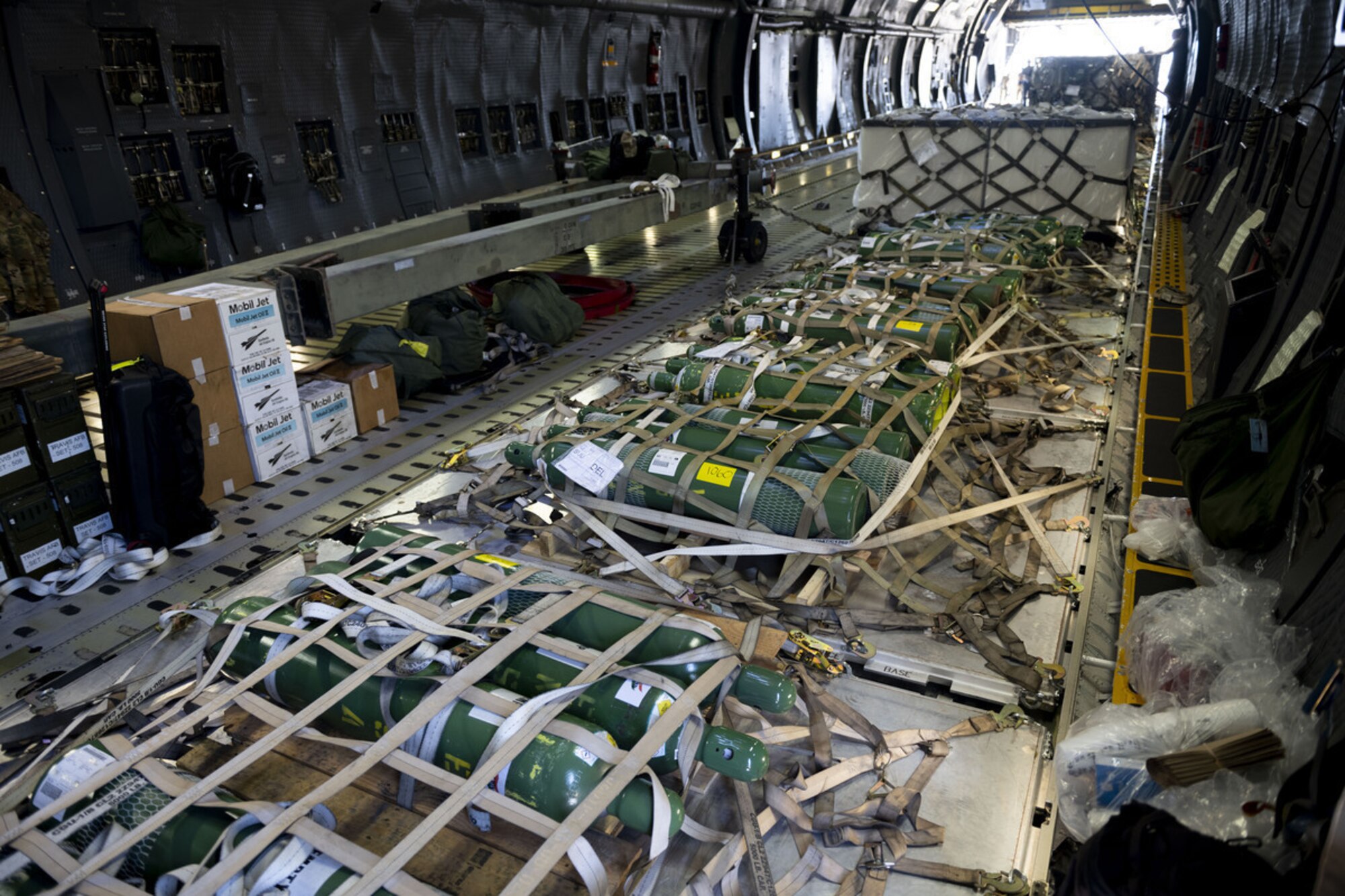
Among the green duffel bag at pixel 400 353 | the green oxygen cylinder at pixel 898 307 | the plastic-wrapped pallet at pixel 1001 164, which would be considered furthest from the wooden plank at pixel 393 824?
the plastic-wrapped pallet at pixel 1001 164

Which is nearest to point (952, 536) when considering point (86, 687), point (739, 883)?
point (739, 883)

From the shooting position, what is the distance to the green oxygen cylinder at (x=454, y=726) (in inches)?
93.1

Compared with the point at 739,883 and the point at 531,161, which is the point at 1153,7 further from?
the point at 739,883

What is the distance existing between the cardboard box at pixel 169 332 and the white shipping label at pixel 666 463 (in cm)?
256

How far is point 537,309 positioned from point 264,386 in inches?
110

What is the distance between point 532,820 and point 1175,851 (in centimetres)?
149

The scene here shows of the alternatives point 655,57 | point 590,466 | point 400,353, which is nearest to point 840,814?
point 590,466

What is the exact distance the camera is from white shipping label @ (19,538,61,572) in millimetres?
4098

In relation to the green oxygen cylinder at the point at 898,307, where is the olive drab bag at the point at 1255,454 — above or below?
below

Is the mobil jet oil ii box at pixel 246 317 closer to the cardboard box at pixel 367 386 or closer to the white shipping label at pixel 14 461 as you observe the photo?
the cardboard box at pixel 367 386

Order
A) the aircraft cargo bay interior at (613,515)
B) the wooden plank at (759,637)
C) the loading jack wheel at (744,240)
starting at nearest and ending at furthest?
the aircraft cargo bay interior at (613,515) < the wooden plank at (759,637) < the loading jack wheel at (744,240)

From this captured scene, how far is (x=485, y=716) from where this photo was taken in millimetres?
2551

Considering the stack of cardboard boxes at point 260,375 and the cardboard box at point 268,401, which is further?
the cardboard box at point 268,401

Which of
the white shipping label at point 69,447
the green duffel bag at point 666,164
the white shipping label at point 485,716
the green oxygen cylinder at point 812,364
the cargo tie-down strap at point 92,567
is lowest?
the cargo tie-down strap at point 92,567
